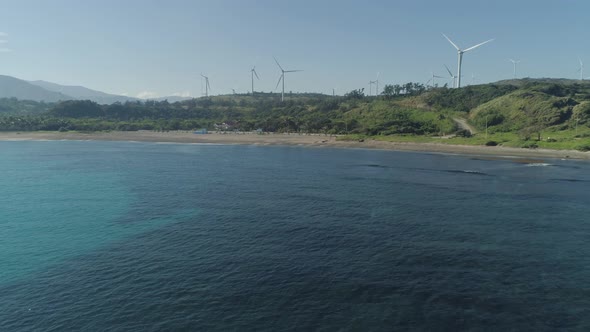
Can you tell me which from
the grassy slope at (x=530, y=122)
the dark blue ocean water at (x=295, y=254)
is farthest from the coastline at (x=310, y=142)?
the dark blue ocean water at (x=295, y=254)

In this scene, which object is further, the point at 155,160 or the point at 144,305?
the point at 155,160

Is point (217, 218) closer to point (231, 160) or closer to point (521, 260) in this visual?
point (521, 260)

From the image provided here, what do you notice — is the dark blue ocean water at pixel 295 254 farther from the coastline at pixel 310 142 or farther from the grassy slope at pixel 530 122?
the grassy slope at pixel 530 122

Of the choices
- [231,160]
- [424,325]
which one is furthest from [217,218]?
[231,160]

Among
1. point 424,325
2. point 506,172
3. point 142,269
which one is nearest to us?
point 424,325

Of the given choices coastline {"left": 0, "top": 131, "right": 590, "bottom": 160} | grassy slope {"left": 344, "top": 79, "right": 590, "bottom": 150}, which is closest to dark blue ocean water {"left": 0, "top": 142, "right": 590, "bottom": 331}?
coastline {"left": 0, "top": 131, "right": 590, "bottom": 160}

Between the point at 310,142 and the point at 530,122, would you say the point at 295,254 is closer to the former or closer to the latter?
the point at 310,142

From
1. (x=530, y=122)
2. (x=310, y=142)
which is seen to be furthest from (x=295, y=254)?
(x=530, y=122)
